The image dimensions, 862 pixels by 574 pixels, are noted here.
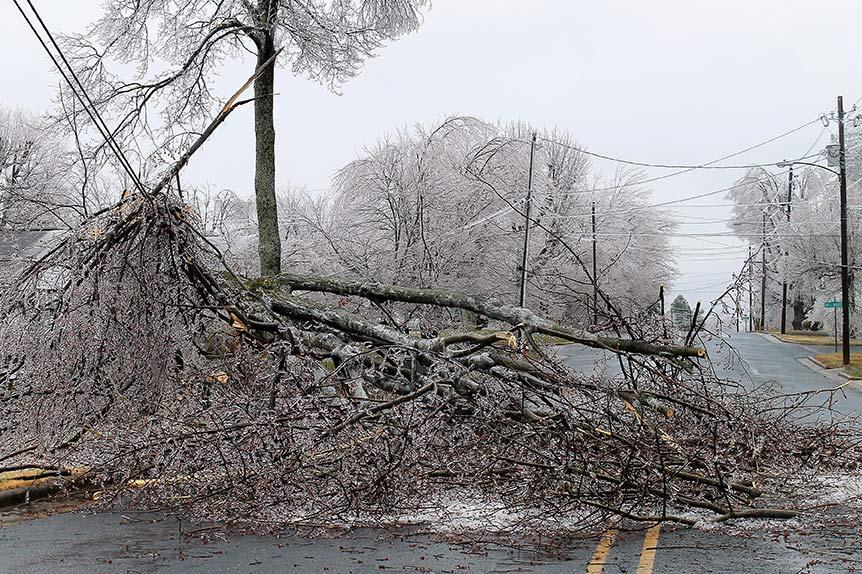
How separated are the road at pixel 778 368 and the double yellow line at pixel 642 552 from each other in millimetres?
9734

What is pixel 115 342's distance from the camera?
7285 mm

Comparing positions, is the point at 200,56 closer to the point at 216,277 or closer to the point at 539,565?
the point at 216,277

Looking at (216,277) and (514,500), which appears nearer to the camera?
(514,500)

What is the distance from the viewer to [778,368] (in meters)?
30.5

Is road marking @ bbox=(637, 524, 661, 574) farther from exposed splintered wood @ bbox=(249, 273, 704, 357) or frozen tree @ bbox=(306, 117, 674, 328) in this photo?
frozen tree @ bbox=(306, 117, 674, 328)

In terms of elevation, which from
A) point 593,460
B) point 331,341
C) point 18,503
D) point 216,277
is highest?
point 216,277

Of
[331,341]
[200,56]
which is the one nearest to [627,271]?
[200,56]

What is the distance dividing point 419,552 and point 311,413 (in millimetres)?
1264

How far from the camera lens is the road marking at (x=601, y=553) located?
5559 millimetres

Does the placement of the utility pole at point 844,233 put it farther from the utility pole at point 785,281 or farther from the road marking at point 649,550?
the road marking at point 649,550

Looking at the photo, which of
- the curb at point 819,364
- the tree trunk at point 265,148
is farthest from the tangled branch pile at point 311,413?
the curb at point 819,364

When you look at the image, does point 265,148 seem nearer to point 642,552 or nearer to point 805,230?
point 642,552

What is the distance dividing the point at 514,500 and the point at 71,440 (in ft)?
11.1

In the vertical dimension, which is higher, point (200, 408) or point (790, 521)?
point (200, 408)
